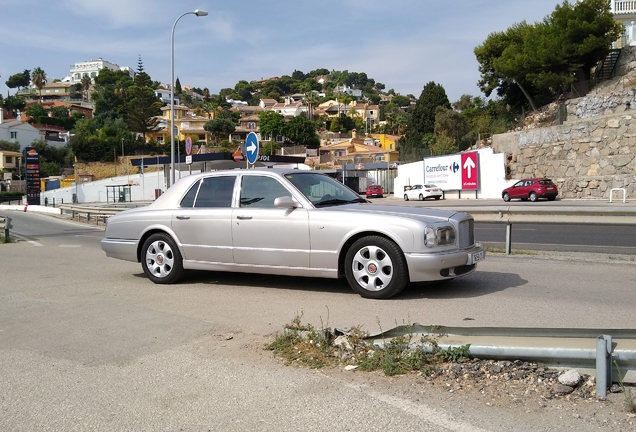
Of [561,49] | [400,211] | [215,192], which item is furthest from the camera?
[561,49]

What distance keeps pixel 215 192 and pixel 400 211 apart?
2.63 m

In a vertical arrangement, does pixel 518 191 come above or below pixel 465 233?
above

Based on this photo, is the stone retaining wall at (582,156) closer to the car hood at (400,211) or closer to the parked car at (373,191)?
the parked car at (373,191)

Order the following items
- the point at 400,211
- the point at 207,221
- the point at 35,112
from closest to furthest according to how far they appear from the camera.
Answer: the point at 400,211 < the point at 207,221 < the point at 35,112

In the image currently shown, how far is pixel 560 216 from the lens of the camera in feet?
36.2

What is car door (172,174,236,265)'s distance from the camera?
307 inches

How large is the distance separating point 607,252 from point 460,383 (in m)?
8.08

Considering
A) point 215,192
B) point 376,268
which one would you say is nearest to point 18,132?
point 215,192

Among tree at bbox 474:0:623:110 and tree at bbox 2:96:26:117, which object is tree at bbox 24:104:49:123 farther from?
tree at bbox 474:0:623:110

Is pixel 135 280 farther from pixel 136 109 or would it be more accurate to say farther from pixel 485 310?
pixel 136 109

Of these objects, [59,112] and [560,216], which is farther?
[59,112]

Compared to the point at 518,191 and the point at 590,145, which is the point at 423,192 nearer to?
the point at 518,191

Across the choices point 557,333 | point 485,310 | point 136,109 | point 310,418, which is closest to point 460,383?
point 557,333

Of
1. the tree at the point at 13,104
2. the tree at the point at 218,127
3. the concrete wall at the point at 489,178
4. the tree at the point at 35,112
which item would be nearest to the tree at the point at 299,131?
the tree at the point at 218,127
